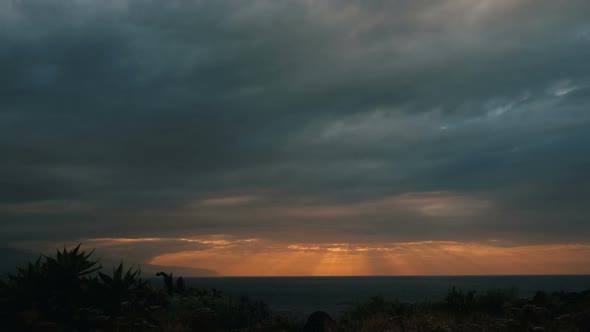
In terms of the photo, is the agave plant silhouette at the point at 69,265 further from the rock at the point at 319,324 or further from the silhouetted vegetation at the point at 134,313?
the rock at the point at 319,324

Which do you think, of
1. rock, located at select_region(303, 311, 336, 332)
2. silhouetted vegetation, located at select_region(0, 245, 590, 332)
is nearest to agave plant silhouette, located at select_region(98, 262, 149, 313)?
silhouetted vegetation, located at select_region(0, 245, 590, 332)

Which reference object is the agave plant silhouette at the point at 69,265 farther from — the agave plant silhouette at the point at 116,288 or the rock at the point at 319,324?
the rock at the point at 319,324

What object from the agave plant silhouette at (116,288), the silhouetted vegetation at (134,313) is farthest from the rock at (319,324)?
the agave plant silhouette at (116,288)

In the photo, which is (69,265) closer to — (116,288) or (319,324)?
(116,288)

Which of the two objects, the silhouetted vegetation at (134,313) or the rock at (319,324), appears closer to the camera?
the silhouetted vegetation at (134,313)

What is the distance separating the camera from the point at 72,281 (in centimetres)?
1481

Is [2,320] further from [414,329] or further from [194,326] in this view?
[414,329]

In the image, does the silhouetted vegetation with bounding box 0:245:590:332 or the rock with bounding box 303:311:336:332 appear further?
the rock with bounding box 303:311:336:332

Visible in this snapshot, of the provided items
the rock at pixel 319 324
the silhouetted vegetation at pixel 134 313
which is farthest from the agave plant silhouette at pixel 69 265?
the rock at pixel 319 324

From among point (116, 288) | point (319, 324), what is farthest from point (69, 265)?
point (319, 324)

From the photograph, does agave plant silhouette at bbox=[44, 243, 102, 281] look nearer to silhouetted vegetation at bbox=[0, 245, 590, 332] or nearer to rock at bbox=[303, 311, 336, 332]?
silhouetted vegetation at bbox=[0, 245, 590, 332]

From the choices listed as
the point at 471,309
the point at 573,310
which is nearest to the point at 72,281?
the point at 471,309

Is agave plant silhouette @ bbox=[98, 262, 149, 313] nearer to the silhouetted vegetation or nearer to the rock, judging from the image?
the silhouetted vegetation

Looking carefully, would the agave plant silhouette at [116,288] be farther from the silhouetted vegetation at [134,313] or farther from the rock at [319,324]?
the rock at [319,324]
